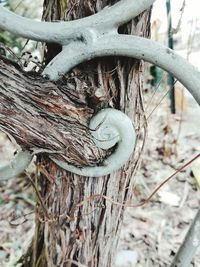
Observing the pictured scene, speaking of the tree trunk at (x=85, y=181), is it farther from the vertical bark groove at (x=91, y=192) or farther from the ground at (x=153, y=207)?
the ground at (x=153, y=207)

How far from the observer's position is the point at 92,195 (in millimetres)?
771

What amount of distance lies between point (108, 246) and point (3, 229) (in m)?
0.82

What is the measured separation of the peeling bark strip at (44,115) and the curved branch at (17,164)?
2cm

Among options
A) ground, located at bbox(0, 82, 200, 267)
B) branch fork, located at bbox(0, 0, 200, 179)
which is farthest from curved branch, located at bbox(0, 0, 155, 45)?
ground, located at bbox(0, 82, 200, 267)

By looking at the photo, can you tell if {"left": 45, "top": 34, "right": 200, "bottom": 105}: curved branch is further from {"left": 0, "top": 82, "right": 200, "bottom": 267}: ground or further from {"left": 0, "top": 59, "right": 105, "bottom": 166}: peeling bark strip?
{"left": 0, "top": 82, "right": 200, "bottom": 267}: ground

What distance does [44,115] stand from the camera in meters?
0.65

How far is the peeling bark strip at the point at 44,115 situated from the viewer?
633 millimetres

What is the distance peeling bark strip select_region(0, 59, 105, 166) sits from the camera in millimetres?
633

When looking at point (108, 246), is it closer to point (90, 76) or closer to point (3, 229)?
point (90, 76)

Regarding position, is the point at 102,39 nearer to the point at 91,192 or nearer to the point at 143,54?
the point at 143,54

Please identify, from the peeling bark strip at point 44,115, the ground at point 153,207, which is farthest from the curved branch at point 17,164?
the ground at point 153,207

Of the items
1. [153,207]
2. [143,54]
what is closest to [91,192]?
[143,54]

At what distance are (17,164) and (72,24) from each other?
25cm

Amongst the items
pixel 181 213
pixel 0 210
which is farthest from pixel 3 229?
pixel 181 213
